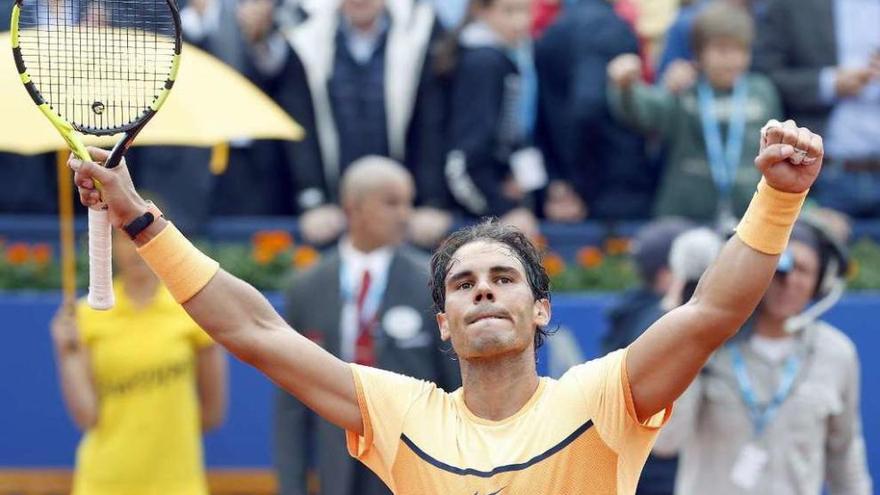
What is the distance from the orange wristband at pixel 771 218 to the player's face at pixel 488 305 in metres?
0.60

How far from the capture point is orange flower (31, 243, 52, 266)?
9719 mm

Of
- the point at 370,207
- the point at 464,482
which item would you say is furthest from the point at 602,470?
the point at 370,207

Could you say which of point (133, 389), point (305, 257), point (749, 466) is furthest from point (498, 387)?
point (305, 257)

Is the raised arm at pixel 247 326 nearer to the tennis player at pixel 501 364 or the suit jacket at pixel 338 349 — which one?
the tennis player at pixel 501 364

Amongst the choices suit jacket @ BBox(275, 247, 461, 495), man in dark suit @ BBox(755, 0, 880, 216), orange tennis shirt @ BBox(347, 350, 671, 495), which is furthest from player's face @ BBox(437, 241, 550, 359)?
man in dark suit @ BBox(755, 0, 880, 216)

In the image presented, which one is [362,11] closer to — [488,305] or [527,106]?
[527,106]

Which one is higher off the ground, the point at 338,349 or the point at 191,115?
the point at 191,115

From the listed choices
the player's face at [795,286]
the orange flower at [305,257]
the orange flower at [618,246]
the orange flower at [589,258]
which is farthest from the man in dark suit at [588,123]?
the player's face at [795,286]

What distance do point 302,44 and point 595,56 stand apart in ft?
5.15

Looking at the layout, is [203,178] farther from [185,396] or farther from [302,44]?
[185,396]

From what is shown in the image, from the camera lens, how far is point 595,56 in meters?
10.0

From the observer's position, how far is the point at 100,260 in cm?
461

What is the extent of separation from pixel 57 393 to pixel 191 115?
2.47m

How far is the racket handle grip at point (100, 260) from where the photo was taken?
457 centimetres
